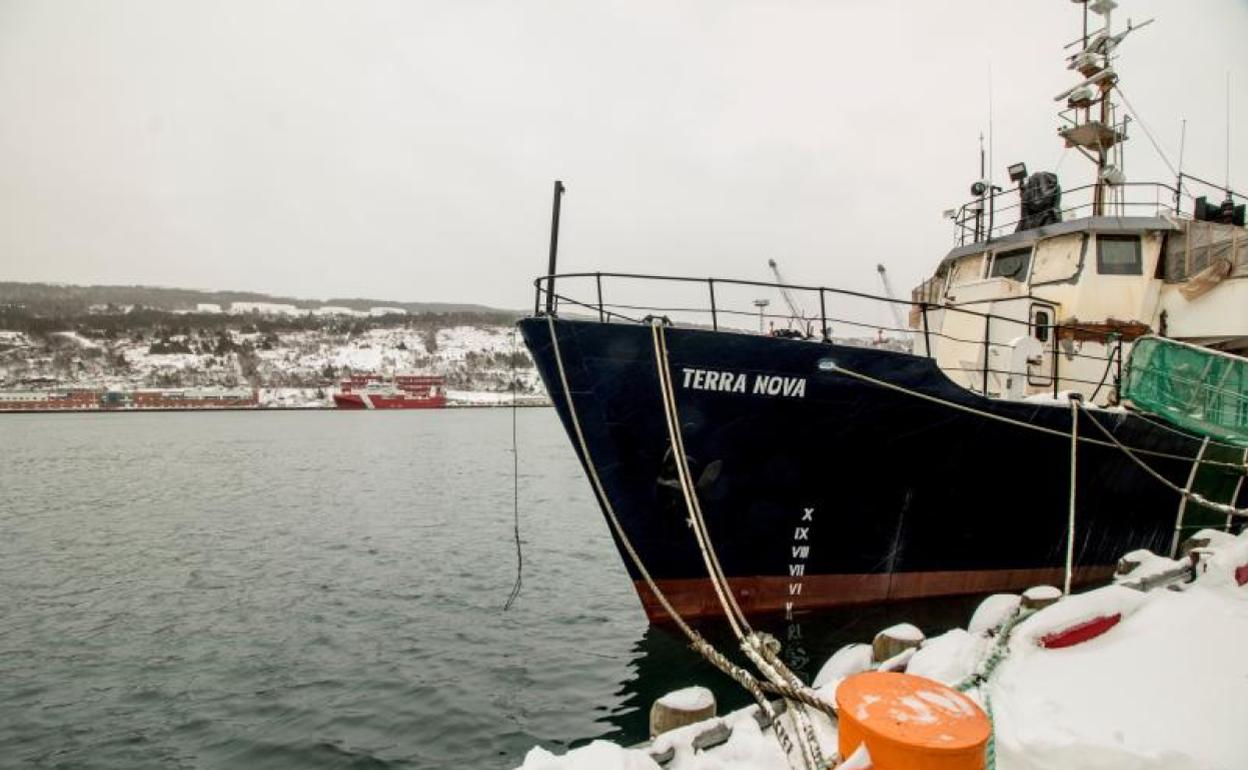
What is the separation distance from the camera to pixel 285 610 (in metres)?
11.1

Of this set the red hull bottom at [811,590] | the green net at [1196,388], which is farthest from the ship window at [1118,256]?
the red hull bottom at [811,590]

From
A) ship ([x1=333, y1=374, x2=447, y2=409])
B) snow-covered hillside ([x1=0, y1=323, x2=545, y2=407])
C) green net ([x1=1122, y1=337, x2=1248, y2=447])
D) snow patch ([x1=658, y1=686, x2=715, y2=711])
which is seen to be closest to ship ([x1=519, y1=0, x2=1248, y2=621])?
green net ([x1=1122, y1=337, x2=1248, y2=447])

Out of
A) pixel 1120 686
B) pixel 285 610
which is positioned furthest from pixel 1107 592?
pixel 285 610

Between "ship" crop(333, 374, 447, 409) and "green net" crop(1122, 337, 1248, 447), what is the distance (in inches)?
4538

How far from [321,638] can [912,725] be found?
31.4 ft

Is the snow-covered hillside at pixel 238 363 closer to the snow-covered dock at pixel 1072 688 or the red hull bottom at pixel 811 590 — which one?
the red hull bottom at pixel 811 590

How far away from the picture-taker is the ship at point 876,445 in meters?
7.76

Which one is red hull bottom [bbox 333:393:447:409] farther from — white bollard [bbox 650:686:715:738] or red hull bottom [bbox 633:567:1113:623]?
white bollard [bbox 650:686:715:738]

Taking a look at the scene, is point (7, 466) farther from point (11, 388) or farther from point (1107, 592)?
point (11, 388)

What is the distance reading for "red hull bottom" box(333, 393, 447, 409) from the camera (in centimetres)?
11175

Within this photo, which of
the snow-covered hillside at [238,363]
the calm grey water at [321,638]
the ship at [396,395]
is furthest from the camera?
the snow-covered hillside at [238,363]

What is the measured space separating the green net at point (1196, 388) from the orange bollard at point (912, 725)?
835cm

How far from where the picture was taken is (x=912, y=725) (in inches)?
95.4

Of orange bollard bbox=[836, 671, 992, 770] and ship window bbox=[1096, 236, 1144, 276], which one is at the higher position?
ship window bbox=[1096, 236, 1144, 276]
